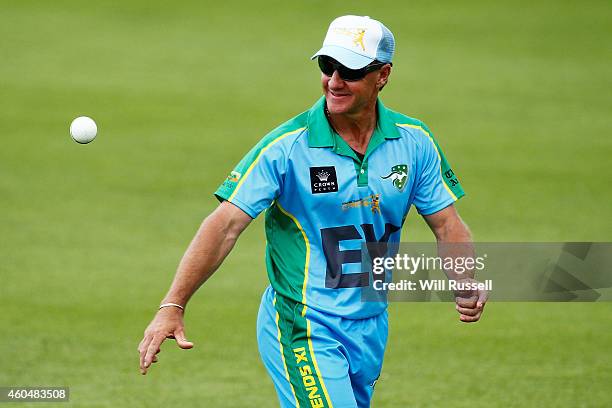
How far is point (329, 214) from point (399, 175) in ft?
1.66

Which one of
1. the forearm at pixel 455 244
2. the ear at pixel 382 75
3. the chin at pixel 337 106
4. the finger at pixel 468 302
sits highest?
the ear at pixel 382 75

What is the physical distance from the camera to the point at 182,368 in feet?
38.5

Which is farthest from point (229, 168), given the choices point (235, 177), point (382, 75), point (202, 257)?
point (202, 257)

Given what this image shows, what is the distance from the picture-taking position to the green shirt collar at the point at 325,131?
7.05 m

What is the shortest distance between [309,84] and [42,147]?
18.2 ft

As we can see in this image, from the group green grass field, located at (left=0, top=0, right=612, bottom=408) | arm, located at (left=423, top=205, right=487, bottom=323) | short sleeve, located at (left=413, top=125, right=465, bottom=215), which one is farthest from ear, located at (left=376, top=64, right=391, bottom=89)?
green grass field, located at (left=0, top=0, right=612, bottom=408)

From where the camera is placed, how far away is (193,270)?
664cm

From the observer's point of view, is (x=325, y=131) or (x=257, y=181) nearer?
(x=257, y=181)

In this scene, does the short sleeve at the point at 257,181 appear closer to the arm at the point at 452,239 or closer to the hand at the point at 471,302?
the arm at the point at 452,239

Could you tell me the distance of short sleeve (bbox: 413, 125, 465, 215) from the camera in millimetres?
7469

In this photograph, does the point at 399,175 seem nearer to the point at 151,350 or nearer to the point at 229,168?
A: the point at 151,350

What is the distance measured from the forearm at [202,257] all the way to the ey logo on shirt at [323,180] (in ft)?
1.70

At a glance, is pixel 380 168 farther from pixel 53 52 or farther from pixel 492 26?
pixel 492 26

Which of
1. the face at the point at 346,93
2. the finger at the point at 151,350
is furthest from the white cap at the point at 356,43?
the finger at the point at 151,350
